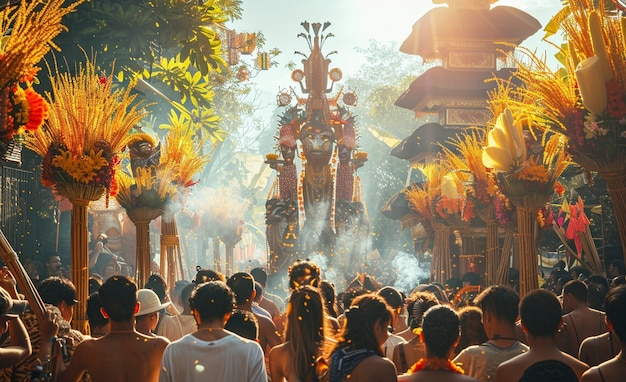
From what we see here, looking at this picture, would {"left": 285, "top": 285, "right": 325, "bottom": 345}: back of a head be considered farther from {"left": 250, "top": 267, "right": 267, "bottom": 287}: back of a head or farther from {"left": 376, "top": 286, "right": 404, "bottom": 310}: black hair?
{"left": 250, "top": 267, "right": 267, "bottom": 287}: back of a head

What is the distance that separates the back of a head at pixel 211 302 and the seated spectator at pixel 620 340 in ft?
6.96

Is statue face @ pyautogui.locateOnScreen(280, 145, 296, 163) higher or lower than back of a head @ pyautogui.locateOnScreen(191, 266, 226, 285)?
higher

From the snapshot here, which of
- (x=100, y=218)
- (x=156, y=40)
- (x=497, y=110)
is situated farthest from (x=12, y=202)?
(x=100, y=218)

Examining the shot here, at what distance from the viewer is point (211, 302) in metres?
5.61

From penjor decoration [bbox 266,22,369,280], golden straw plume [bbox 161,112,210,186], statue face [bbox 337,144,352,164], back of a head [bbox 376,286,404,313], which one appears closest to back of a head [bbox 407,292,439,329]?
back of a head [bbox 376,286,404,313]

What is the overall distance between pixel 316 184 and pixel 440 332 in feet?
57.0

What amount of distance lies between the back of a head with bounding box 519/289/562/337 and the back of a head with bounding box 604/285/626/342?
0.30m

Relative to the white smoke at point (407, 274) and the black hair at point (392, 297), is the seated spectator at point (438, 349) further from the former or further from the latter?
the white smoke at point (407, 274)

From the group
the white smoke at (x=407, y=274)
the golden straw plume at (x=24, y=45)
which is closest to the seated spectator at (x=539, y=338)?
the golden straw plume at (x=24, y=45)

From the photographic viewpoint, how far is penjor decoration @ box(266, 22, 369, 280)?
22141 mm

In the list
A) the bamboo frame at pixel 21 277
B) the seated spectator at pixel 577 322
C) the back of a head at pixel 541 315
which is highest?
the bamboo frame at pixel 21 277

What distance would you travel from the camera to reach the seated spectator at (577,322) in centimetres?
807

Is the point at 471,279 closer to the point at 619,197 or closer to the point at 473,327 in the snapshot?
the point at 619,197

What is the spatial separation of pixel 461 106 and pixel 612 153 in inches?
948
